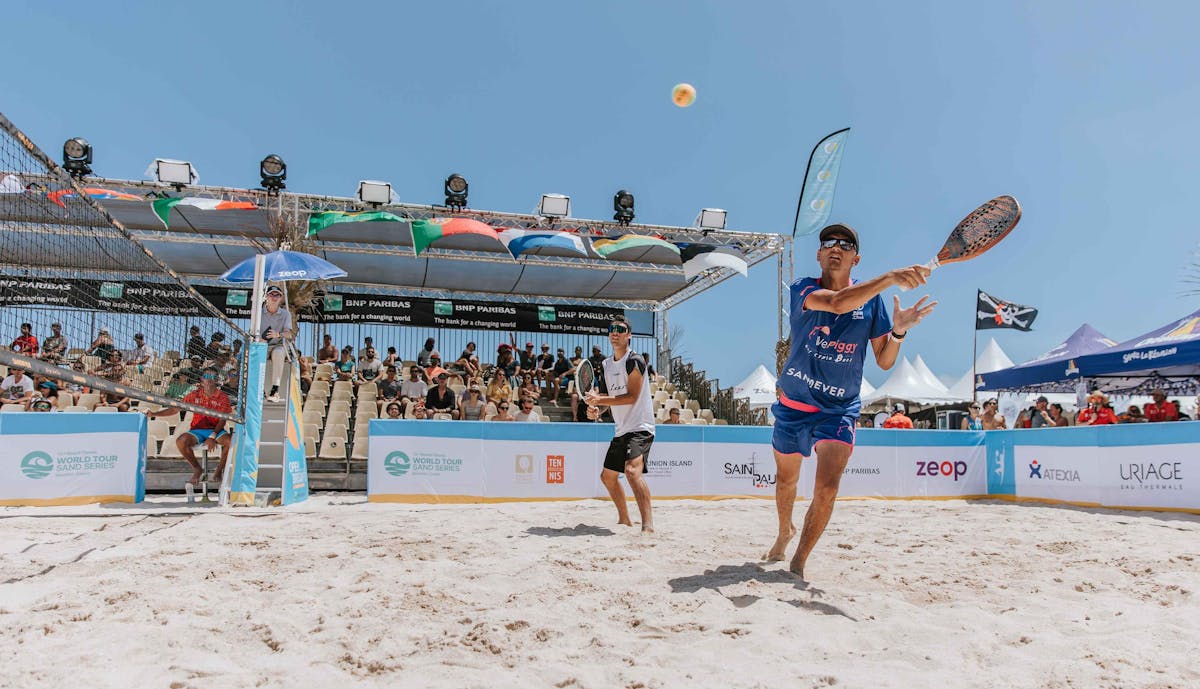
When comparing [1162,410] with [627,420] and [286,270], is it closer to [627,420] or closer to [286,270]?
[627,420]

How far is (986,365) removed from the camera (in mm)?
24953

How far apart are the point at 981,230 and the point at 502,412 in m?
9.49

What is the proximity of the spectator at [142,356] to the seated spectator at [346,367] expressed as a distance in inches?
229

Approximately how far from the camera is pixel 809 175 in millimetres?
14156

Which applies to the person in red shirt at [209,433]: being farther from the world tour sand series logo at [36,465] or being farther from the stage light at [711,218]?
the stage light at [711,218]

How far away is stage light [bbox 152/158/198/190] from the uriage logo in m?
13.2

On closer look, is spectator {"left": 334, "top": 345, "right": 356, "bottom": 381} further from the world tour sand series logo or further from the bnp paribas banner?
the world tour sand series logo

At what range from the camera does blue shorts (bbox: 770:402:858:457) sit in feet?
13.0

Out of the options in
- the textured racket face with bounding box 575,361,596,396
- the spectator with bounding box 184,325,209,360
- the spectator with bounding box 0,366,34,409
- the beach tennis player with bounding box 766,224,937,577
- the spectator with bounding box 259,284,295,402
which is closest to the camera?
the beach tennis player with bounding box 766,224,937,577

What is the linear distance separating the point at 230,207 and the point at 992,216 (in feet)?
44.0

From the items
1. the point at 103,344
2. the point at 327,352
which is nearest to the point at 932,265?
the point at 103,344

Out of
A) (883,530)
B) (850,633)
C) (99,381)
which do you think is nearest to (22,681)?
(99,381)

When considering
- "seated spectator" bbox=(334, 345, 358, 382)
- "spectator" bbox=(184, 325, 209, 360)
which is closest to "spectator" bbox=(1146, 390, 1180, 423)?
"spectator" bbox=(184, 325, 209, 360)

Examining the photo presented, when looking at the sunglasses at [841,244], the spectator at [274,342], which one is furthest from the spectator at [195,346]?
the sunglasses at [841,244]
